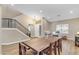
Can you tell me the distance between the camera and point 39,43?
1656 mm

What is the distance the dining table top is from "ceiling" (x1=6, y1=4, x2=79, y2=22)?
0.37m

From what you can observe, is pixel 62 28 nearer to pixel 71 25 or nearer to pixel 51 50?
pixel 71 25

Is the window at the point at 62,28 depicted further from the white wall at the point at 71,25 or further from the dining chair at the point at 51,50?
the dining chair at the point at 51,50

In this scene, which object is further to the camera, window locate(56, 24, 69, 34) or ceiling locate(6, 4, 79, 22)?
window locate(56, 24, 69, 34)

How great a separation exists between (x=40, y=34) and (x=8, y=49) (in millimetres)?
545

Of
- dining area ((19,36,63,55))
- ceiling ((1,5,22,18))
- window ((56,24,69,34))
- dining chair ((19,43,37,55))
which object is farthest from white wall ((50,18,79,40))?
ceiling ((1,5,22,18))

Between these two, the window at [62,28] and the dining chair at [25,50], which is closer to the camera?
the dining chair at [25,50]

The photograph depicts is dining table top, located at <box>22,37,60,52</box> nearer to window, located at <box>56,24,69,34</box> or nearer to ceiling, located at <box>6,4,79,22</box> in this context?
window, located at <box>56,24,69,34</box>

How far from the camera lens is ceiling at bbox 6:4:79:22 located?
5.16ft

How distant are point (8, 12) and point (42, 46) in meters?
0.75

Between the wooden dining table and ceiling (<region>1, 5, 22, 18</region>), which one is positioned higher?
ceiling (<region>1, 5, 22, 18</region>)

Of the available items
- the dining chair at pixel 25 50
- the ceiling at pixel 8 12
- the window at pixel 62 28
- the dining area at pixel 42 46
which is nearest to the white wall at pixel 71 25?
the window at pixel 62 28

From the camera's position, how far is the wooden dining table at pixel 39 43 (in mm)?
1599

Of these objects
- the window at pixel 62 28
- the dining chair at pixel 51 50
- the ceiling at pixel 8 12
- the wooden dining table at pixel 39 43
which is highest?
the ceiling at pixel 8 12
